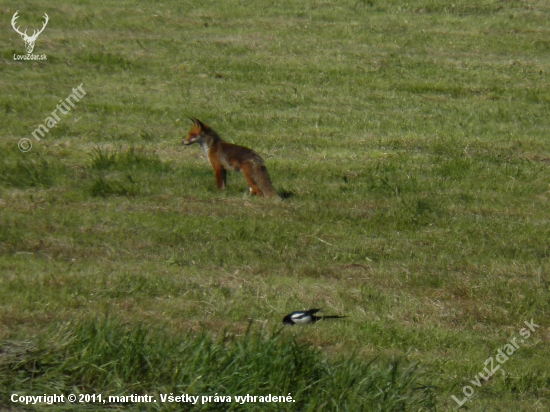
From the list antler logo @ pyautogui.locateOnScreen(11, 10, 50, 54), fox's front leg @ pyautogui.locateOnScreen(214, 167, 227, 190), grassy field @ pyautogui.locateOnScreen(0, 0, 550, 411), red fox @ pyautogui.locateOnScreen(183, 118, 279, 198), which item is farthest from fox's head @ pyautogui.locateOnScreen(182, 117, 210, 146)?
antler logo @ pyautogui.locateOnScreen(11, 10, 50, 54)

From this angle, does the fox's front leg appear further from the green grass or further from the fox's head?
the green grass

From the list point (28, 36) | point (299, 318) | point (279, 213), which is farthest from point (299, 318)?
point (28, 36)

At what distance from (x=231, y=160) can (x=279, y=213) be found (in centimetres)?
109

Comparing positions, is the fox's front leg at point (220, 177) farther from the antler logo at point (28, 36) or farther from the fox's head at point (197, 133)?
the antler logo at point (28, 36)

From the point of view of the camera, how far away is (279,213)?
905cm

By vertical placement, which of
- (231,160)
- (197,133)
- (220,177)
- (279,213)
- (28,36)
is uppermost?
(28,36)

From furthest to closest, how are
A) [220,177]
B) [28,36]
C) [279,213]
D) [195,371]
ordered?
[28,36] → [220,177] → [279,213] → [195,371]

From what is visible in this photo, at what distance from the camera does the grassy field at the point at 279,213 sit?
516 cm

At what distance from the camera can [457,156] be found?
1166cm

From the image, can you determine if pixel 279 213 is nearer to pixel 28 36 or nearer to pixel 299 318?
pixel 299 318

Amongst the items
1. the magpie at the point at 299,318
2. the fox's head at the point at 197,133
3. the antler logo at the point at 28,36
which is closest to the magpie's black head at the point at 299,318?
the magpie at the point at 299,318

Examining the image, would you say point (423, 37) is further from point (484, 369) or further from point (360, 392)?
point (360, 392)

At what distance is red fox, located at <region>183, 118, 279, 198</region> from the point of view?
9445 mm

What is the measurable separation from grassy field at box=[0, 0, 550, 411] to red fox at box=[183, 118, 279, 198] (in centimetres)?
27
